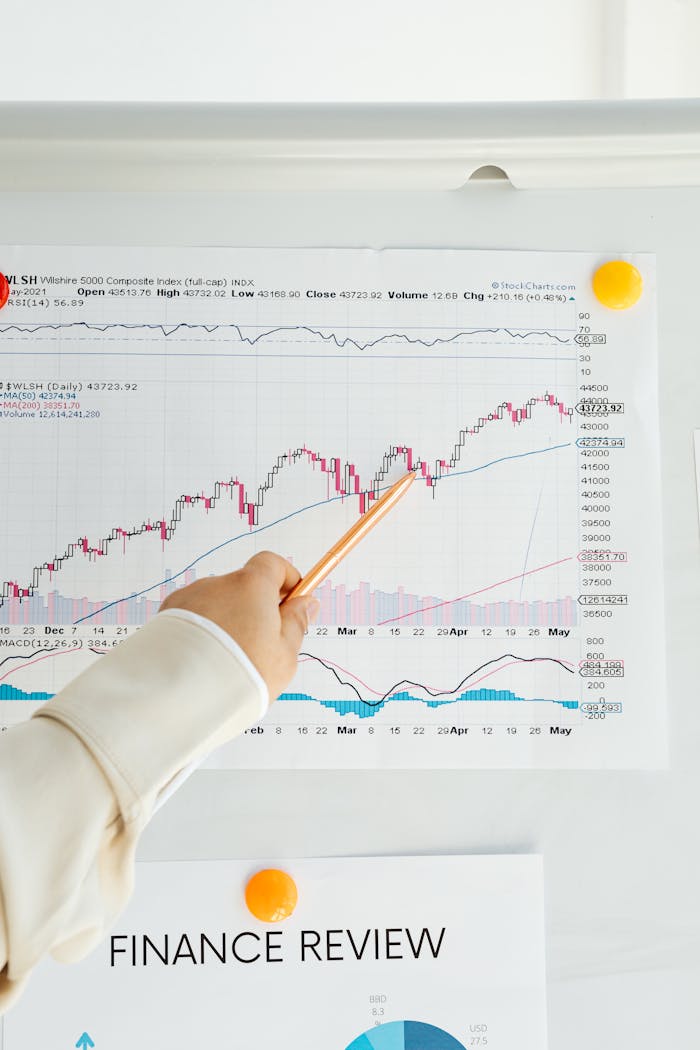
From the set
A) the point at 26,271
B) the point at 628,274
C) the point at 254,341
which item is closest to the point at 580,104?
the point at 628,274

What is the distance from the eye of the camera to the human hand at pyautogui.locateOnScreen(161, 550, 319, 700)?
40 centimetres

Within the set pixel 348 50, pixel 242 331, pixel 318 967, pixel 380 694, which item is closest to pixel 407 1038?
pixel 318 967

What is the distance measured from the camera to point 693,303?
55 centimetres

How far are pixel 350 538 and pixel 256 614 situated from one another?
0.12 m

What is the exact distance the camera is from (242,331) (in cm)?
54

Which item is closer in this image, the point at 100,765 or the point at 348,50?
the point at 100,765

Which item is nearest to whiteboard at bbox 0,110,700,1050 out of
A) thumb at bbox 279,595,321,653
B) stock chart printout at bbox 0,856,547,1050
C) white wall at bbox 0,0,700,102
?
stock chart printout at bbox 0,856,547,1050

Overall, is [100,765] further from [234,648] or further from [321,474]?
[321,474]

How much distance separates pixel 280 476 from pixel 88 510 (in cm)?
13

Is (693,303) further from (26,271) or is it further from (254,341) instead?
(26,271)

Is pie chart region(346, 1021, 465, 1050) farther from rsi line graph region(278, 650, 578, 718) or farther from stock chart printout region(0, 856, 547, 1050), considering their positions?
rsi line graph region(278, 650, 578, 718)

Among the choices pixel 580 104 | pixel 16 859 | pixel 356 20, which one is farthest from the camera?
pixel 356 20

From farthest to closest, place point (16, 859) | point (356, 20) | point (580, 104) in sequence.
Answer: point (356, 20) → point (580, 104) → point (16, 859)

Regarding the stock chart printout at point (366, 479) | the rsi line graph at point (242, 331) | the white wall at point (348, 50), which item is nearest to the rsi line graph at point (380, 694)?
the stock chart printout at point (366, 479)
